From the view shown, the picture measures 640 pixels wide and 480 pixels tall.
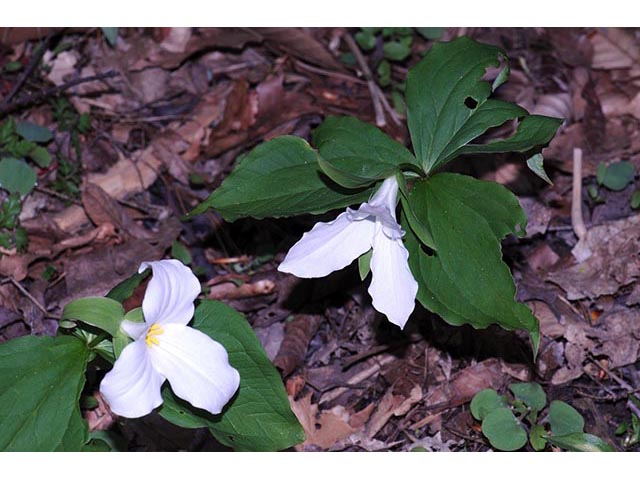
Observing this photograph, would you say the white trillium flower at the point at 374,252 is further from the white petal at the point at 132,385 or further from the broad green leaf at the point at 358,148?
the white petal at the point at 132,385

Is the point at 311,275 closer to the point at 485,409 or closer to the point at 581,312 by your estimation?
the point at 485,409

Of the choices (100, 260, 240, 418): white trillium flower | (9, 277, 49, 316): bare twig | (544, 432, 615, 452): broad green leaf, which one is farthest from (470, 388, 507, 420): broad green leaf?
(9, 277, 49, 316): bare twig

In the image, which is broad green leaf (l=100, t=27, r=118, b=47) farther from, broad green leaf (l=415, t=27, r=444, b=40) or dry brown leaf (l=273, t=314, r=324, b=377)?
dry brown leaf (l=273, t=314, r=324, b=377)

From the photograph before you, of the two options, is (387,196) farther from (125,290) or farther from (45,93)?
(45,93)

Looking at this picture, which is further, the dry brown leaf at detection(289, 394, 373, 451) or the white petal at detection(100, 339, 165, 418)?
the dry brown leaf at detection(289, 394, 373, 451)

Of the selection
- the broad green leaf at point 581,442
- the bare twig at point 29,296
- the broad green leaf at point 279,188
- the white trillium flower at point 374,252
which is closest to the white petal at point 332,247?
the white trillium flower at point 374,252

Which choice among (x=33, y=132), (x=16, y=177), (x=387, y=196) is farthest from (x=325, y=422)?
(x=33, y=132)
